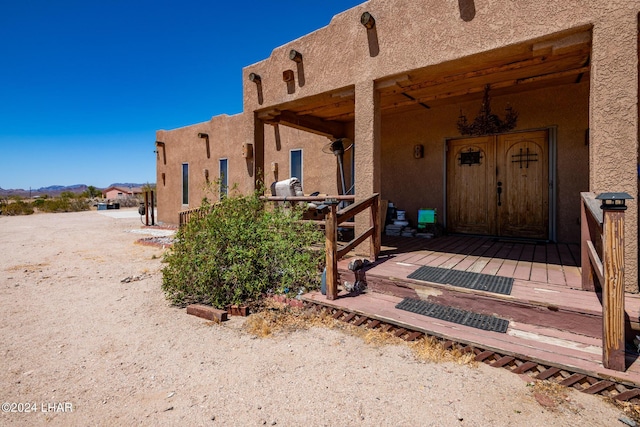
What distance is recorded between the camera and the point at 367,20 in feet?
14.7

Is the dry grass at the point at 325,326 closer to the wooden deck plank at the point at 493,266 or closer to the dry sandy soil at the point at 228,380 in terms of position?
the dry sandy soil at the point at 228,380

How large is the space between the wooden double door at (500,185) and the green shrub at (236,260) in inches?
148

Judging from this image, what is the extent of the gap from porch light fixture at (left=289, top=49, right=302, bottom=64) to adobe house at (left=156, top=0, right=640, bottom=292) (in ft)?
0.12

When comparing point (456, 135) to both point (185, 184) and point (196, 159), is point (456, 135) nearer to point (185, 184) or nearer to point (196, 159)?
point (196, 159)

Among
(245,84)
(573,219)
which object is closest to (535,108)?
(573,219)

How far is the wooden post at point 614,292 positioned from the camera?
207 centimetres

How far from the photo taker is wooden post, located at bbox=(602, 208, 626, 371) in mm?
2070

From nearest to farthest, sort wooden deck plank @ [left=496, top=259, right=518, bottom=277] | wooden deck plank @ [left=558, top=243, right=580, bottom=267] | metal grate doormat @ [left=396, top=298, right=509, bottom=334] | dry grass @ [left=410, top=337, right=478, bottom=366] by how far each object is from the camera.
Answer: dry grass @ [left=410, top=337, right=478, bottom=366] → metal grate doormat @ [left=396, top=298, right=509, bottom=334] → wooden deck plank @ [left=496, top=259, right=518, bottom=277] → wooden deck plank @ [left=558, top=243, right=580, bottom=267]

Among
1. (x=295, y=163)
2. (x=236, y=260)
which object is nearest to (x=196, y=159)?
(x=295, y=163)

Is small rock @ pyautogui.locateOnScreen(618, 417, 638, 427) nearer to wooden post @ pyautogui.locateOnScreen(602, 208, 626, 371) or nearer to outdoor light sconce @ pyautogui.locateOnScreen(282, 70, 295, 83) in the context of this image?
wooden post @ pyautogui.locateOnScreen(602, 208, 626, 371)

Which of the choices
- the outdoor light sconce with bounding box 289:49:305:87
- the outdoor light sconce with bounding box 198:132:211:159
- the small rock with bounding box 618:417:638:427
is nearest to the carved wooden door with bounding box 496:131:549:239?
the outdoor light sconce with bounding box 289:49:305:87

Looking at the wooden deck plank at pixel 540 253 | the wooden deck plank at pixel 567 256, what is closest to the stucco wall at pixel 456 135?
the wooden deck plank at pixel 567 256

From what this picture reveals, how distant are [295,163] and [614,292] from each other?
8221 mm

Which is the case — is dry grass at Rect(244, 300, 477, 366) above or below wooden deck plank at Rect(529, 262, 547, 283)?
below
